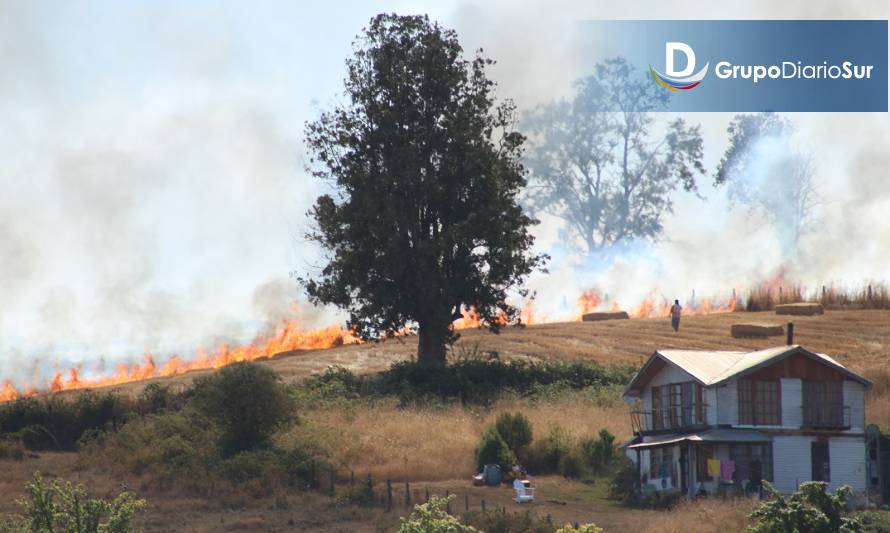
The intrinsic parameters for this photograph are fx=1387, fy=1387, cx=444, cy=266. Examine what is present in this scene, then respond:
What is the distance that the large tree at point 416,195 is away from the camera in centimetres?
7206

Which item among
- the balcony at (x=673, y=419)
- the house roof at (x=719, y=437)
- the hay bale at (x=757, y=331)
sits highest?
the hay bale at (x=757, y=331)

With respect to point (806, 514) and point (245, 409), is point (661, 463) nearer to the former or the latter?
point (245, 409)

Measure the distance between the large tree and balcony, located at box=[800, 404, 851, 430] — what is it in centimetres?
2332

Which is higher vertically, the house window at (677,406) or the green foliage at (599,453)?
the house window at (677,406)

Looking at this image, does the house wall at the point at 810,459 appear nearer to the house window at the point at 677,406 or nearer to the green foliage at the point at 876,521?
the house window at the point at 677,406

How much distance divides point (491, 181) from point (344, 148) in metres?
8.13

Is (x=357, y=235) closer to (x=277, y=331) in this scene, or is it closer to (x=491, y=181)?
(x=491, y=181)

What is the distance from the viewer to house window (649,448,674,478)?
53.0 m

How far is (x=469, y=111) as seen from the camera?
73875 mm

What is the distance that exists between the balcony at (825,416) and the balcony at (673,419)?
3803 millimetres

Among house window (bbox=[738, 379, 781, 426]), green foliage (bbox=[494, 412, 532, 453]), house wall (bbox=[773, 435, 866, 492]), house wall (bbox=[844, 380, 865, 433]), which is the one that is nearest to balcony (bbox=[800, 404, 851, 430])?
house wall (bbox=[844, 380, 865, 433])

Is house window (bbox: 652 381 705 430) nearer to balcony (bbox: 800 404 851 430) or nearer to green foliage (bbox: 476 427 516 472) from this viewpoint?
balcony (bbox: 800 404 851 430)

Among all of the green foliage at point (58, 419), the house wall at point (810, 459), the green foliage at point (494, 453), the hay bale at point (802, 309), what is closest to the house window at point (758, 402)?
the house wall at point (810, 459)

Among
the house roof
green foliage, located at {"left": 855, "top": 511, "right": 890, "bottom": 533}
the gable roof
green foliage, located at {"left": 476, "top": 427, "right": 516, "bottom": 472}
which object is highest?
the gable roof
